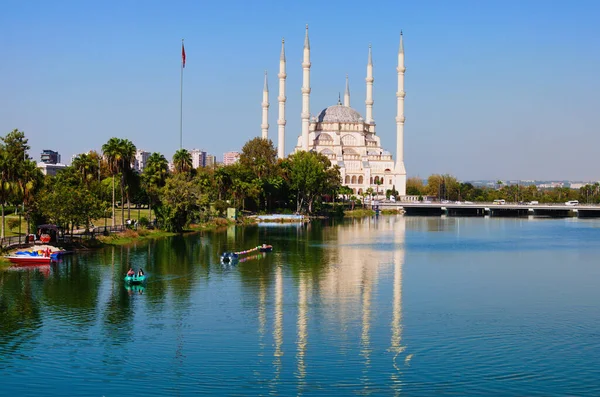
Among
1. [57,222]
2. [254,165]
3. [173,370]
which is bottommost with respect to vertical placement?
[173,370]

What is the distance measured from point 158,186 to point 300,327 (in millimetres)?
53964

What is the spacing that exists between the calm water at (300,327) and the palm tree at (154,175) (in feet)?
76.9

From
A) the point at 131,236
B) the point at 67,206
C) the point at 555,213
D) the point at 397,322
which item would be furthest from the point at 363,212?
the point at 397,322

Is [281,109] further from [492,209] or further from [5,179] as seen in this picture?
[5,179]

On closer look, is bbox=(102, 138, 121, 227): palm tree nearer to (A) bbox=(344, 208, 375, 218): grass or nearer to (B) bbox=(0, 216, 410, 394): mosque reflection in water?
(B) bbox=(0, 216, 410, 394): mosque reflection in water

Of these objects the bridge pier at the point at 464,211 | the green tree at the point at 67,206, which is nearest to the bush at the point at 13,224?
the green tree at the point at 67,206

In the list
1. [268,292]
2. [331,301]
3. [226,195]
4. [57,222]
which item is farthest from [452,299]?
[226,195]

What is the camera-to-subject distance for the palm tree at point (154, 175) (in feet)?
288

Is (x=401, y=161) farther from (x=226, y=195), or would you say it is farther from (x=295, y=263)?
(x=295, y=263)

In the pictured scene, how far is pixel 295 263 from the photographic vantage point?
62250 millimetres

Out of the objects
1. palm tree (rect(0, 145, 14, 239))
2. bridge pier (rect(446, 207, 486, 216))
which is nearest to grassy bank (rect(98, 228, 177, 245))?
palm tree (rect(0, 145, 14, 239))

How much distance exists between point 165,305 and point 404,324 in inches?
496

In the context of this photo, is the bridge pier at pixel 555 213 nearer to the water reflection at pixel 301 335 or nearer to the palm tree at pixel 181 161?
the palm tree at pixel 181 161

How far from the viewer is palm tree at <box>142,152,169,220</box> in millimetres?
87750
